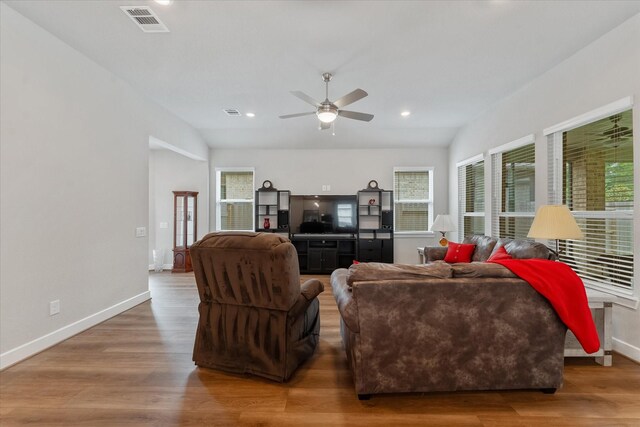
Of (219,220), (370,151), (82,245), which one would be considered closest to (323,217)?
(370,151)

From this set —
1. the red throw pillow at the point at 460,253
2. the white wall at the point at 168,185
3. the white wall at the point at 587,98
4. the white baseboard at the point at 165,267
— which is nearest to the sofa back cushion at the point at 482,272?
the white wall at the point at 587,98

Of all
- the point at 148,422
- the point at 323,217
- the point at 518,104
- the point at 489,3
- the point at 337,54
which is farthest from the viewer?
the point at 323,217

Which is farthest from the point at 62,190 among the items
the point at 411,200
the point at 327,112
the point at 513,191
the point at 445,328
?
the point at 411,200

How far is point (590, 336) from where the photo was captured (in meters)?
2.02

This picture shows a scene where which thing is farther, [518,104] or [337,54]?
[518,104]

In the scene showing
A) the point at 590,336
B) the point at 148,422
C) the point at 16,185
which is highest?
the point at 16,185

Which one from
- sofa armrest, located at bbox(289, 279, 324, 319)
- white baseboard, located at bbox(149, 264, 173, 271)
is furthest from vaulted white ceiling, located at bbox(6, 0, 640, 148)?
white baseboard, located at bbox(149, 264, 173, 271)

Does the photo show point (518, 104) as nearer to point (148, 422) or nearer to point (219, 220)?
point (148, 422)

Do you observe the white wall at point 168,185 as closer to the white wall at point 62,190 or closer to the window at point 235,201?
the window at point 235,201

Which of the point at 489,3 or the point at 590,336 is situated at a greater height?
the point at 489,3

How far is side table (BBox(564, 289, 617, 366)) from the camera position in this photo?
2.53 metres

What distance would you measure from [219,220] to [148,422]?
18.3ft

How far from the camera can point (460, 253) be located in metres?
4.55

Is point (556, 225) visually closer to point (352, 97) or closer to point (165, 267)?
point (352, 97)
